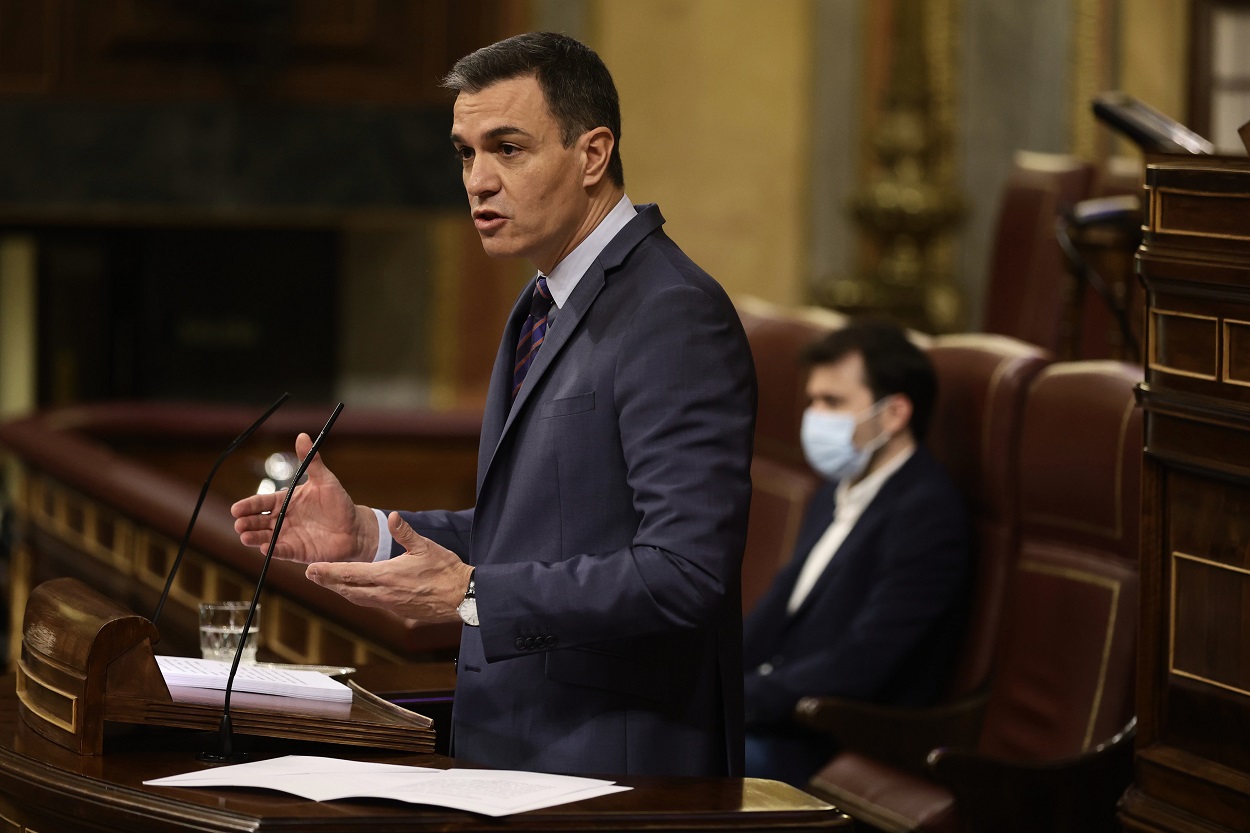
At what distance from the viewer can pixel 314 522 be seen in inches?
72.0

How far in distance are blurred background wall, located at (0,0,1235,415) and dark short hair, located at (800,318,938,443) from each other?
2.80 meters

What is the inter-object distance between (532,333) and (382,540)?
279 mm

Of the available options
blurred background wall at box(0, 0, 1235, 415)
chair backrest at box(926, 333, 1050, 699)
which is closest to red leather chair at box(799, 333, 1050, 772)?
chair backrest at box(926, 333, 1050, 699)

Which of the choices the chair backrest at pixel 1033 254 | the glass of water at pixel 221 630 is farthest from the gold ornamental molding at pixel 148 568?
the chair backrest at pixel 1033 254

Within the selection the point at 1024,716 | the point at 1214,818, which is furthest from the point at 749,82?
the point at 1214,818

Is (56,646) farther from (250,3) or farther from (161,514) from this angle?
(250,3)

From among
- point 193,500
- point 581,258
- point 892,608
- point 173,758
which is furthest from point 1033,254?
point 173,758

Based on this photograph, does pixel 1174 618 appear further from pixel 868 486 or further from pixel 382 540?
pixel 868 486

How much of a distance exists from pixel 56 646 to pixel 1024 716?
1886mm

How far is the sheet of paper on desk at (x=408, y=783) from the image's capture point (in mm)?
1537

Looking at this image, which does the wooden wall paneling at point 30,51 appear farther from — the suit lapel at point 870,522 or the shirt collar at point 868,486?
the suit lapel at point 870,522

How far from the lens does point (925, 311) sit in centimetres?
640

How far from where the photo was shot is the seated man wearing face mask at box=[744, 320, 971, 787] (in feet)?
10.9

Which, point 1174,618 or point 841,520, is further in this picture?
point 841,520
